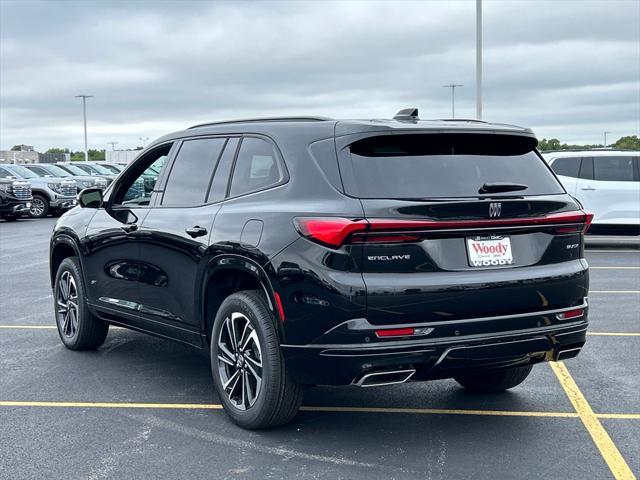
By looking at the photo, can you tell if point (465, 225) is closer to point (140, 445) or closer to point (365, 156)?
point (365, 156)

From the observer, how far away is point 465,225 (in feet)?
16.1

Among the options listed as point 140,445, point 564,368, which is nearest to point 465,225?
point 140,445

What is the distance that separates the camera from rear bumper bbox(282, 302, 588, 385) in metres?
4.81

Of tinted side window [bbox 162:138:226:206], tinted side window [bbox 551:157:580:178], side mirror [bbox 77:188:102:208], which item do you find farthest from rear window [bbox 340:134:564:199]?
tinted side window [bbox 551:157:580:178]

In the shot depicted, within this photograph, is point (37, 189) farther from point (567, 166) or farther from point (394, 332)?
point (394, 332)

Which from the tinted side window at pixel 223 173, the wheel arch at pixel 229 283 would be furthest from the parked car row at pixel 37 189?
the wheel arch at pixel 229 283

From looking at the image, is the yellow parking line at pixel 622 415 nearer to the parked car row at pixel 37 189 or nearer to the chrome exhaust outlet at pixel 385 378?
the chrome exhaust outlet at pixel 385 378

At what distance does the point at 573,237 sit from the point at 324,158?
155cm

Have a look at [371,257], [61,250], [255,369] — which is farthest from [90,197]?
[371,257]

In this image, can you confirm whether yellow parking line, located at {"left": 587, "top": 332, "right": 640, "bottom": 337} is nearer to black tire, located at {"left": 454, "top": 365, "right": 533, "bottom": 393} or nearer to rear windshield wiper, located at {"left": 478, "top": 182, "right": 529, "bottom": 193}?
black tire, located at {"left": 454, "top": 365, "right": 533, "bottom": 393}

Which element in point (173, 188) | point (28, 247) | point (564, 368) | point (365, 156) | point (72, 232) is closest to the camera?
point (365, 156)

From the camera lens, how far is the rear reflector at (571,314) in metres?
5.30

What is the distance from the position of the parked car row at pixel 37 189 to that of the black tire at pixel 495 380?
2045 centimetres

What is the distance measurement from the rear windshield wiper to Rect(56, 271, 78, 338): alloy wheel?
13.1ft
